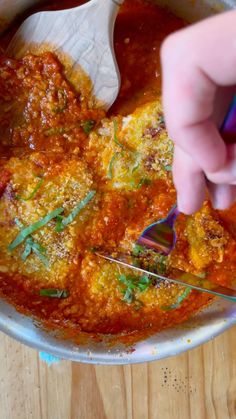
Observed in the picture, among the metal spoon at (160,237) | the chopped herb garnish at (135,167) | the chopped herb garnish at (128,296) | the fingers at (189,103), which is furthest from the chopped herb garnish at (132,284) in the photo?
the fingers at (189,103)

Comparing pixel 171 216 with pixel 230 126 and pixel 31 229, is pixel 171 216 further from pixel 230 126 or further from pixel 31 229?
pixel 230 126

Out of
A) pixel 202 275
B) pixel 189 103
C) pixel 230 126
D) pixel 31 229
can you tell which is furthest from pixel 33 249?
pixel 189 103

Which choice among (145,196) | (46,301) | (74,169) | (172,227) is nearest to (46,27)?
(74,169)

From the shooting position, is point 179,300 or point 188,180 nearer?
point 188,180

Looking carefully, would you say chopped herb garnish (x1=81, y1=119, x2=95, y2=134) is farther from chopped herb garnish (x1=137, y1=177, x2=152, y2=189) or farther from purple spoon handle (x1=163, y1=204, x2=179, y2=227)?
purple spoon handle (x1=163, y1=204, x2=179, y2=227)

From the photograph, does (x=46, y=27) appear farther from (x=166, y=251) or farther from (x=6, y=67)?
(x=166, y=251)

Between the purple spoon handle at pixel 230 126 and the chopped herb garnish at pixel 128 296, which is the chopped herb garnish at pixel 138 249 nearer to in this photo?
the chopped herb garnish at pixel 128 296
